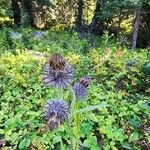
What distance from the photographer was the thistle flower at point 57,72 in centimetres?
254

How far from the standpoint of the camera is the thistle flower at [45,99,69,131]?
2531 millimetres

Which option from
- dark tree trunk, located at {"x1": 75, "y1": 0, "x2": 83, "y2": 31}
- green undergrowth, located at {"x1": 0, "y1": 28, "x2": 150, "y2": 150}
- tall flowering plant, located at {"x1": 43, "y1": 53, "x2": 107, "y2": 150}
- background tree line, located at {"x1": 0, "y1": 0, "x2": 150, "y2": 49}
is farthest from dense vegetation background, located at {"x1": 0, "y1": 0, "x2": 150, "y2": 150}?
dark tree trunk, located at {"x1": 75, "y1": 0, "x2": 83, "y2": 31}

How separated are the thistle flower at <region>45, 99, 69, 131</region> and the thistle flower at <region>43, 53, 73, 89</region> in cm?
13

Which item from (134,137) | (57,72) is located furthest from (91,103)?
(57,72)

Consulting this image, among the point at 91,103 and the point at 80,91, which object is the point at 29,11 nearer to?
the point at 91,103

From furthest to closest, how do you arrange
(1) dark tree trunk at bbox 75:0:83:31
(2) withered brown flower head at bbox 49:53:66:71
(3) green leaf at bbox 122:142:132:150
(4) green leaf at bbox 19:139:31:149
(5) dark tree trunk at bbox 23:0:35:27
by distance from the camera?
(1) dark tree trunk at bbox 75:0:83:31 < (5) dark tree trunk at bbox 23:0:35:27 < (3) green leaf at bbox 122:142:132:150 < (4) green leaf at bbox 19:139:31:149 < (2) withered brown flower head at bbox 49:53:66:71

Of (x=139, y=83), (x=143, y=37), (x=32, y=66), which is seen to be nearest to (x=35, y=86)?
(x=32, y=66)

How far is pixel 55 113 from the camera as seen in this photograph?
8.39 ft

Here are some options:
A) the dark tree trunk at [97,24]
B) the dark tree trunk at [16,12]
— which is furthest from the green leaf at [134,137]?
the dark tree trunk at [16,12]

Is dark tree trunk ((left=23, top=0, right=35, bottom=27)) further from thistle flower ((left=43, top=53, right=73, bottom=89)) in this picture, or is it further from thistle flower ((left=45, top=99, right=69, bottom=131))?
thistle flower ((left=45, top=99, right=69, bottom=131))

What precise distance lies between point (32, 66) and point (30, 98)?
142cm

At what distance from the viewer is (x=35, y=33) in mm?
14336

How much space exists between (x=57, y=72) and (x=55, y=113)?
0.92 ft

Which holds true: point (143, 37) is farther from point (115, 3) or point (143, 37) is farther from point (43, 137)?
point (43, 137)
